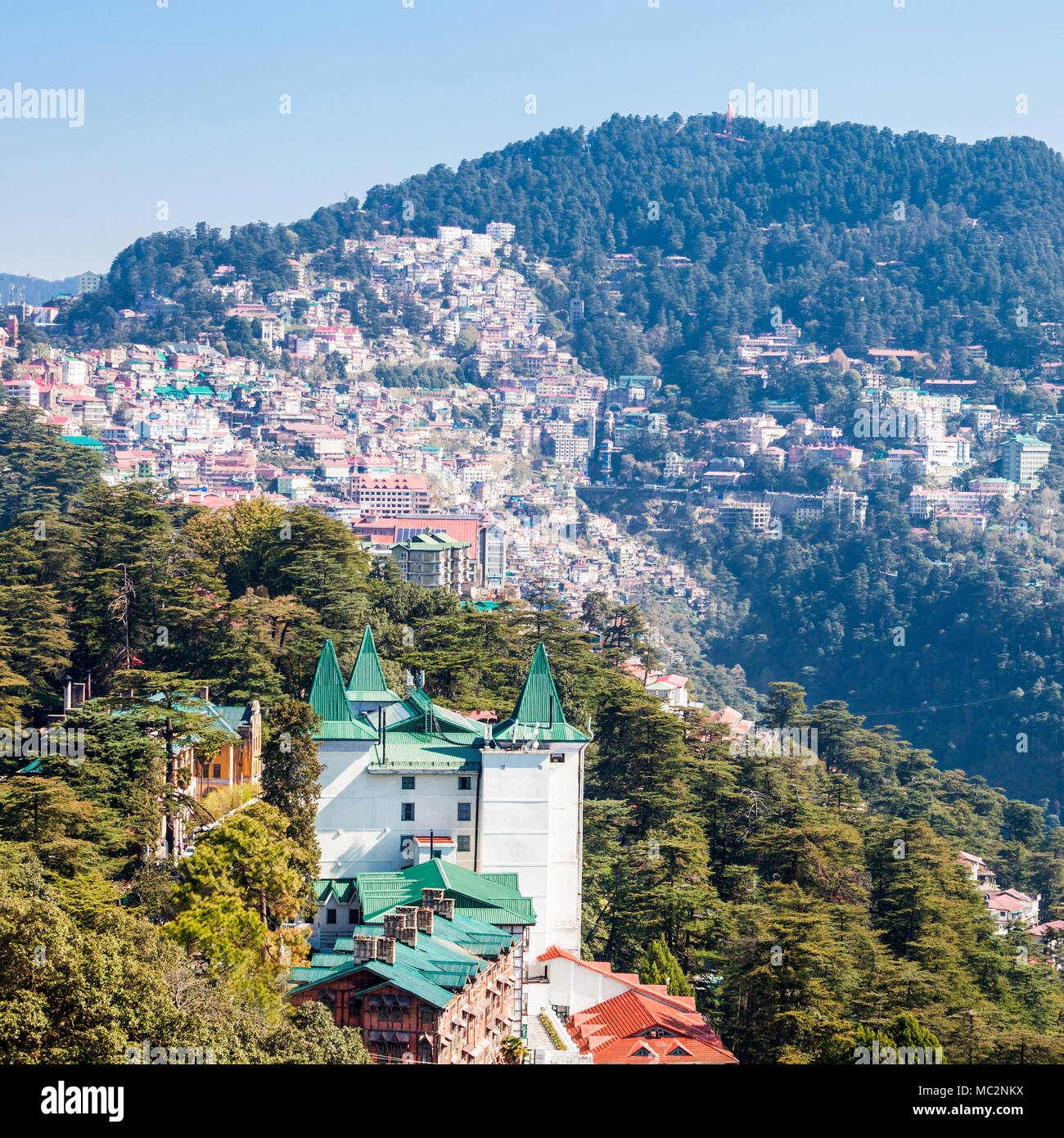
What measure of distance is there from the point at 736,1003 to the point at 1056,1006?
44.1 feet

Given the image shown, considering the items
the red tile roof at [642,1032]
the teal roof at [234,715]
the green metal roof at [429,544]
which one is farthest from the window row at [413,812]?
the green metal roof at [429,544]

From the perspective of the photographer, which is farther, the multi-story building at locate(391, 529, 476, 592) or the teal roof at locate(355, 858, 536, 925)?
the multi-story building at locate(391, 529, 476, 592)

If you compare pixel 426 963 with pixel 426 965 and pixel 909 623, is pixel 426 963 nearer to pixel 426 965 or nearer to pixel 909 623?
pixel 426 965

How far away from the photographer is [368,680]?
28344mm

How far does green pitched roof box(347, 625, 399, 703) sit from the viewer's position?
28.0 metres

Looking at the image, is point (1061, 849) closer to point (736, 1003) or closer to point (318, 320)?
point (736, 1003)

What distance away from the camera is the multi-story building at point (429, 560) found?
2660 inches

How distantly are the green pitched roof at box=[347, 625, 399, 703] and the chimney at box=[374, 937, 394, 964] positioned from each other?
9458mm

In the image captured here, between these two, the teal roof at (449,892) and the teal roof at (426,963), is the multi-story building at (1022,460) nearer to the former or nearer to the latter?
the teal roof at (449,892)

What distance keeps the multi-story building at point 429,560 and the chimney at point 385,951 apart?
47.0 meters

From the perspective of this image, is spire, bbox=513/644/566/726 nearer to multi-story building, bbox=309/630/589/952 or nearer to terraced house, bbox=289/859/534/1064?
multi-story building, bbox=309/630/589/952

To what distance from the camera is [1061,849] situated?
65375mm

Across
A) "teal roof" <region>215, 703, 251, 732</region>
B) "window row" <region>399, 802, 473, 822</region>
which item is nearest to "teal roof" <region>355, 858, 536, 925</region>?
"window row" <region>399, 802, 473, 822</region>
